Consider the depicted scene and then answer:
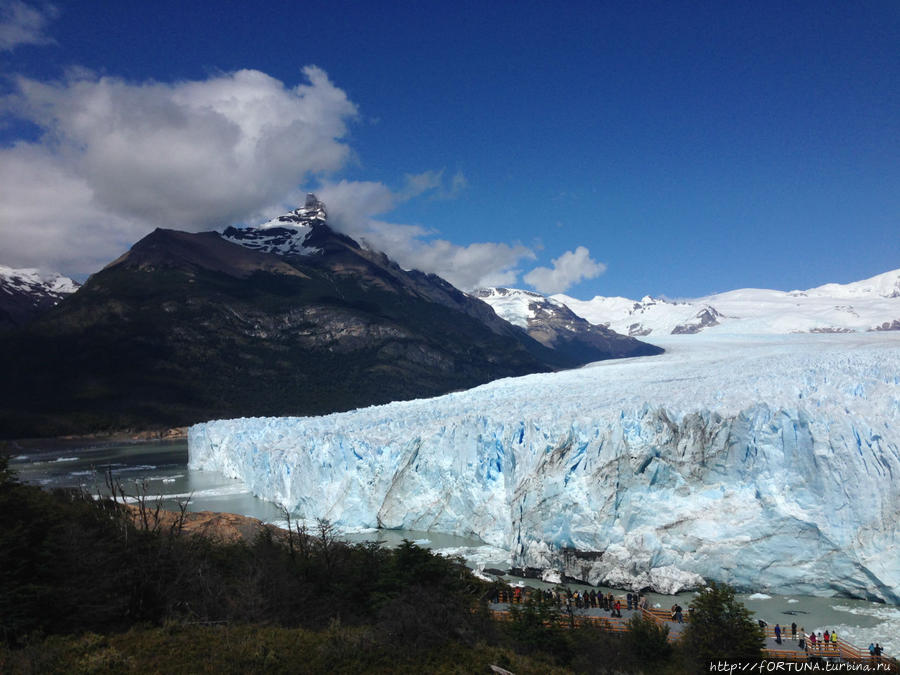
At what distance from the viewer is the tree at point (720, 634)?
13.2 m

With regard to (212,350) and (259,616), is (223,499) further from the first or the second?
(212,350)

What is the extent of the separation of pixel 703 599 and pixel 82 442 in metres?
90.4

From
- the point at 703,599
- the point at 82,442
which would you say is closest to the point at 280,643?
the point at 703,599

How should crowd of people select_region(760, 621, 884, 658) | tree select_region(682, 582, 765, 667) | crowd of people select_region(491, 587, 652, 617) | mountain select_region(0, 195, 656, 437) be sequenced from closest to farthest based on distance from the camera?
tree select_region(682, 582, 765, 667), crowd of people select_region(760, 621, 884, 658), crowd of people select_region(491, 587, 652, 617), mountain select_region(0, 195, 656, 437)

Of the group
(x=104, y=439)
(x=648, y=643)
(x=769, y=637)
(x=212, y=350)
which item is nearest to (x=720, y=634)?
(x=648, y=643)

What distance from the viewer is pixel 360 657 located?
32.7 ft

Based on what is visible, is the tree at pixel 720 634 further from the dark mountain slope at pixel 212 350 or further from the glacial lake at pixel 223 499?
the dark mountain slope at pixel 212 350

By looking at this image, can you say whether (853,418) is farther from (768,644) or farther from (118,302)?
(118,302)

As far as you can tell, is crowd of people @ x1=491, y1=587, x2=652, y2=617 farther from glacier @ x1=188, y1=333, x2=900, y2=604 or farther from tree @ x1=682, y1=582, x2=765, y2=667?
tree @ x1=682, y1=582, x2=765, y2=667

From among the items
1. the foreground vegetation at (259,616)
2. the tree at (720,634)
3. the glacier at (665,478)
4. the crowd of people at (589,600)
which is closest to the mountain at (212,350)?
the glacier at (665,478)

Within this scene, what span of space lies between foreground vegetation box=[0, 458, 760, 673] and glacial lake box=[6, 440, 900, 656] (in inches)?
197

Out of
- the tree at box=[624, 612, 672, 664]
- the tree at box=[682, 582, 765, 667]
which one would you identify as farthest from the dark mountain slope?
the tree at box=[682, 582, 765, 667]

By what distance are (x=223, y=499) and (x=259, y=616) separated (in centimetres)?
3137

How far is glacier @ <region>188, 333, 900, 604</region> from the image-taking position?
1984 cm
